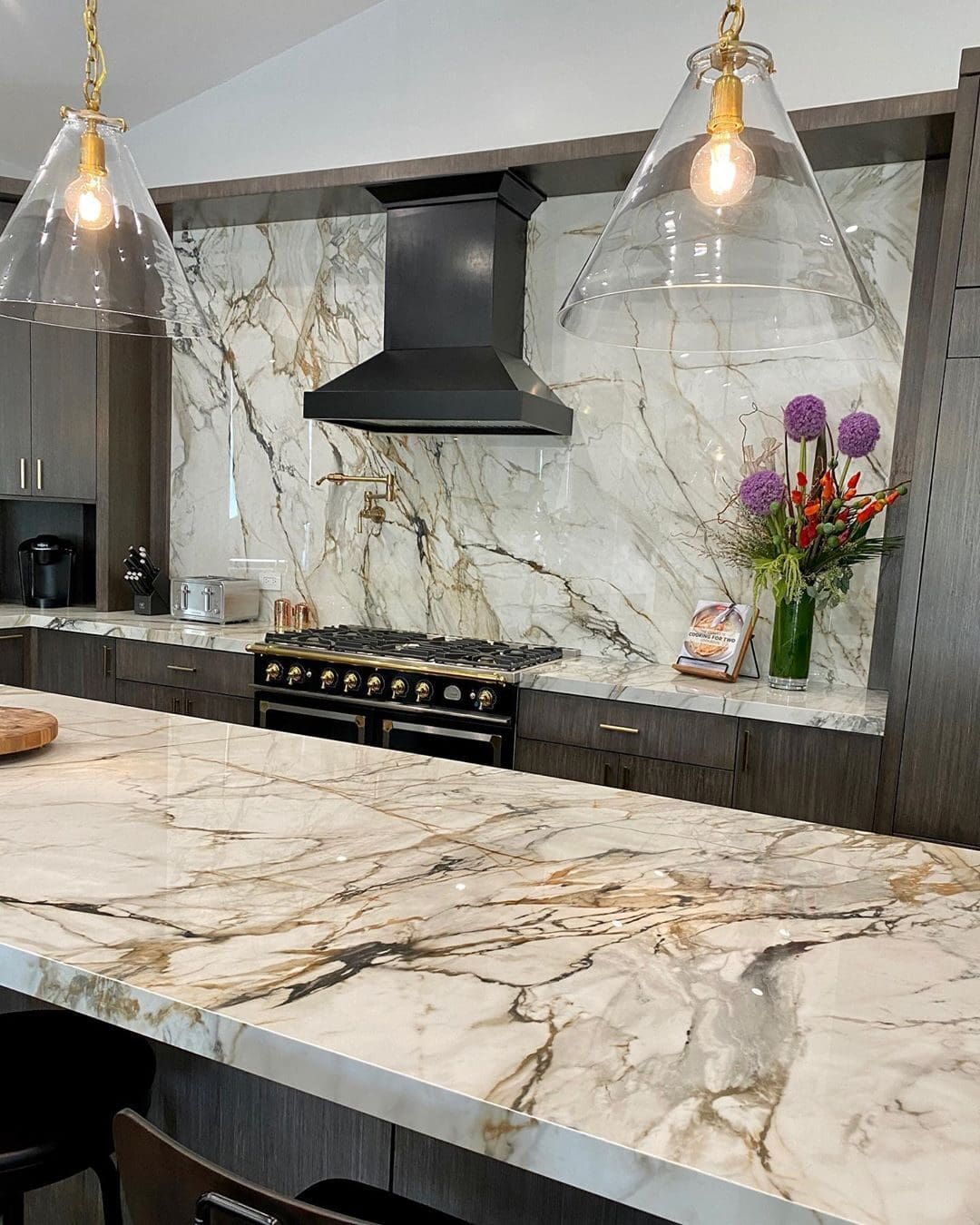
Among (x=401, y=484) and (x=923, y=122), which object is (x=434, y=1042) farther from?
(x=401, y=484)

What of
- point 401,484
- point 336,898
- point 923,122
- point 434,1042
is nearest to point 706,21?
point 923,122

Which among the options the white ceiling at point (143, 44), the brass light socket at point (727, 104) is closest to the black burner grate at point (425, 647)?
the brass light socket at point (727, 104)

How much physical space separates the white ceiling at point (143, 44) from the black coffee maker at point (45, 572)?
1.84 m

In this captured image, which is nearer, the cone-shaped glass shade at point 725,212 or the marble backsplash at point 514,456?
the cone-shaped glass shade at point 725,212

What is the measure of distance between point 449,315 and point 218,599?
1525 mm

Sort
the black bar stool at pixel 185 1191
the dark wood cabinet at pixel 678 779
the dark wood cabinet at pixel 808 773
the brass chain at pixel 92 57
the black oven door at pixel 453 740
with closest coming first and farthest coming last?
the black bar stool at pixel 185 1191, the brass chain at pixel 92 57, the dark wood cabinet at pixel 808 773, the dark wood cabinet at pixel 678 779, the black oven door at pixel 453 740

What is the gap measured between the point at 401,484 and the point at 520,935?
10.1 ft

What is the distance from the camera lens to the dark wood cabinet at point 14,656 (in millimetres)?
4191

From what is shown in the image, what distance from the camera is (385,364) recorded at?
3664 mm

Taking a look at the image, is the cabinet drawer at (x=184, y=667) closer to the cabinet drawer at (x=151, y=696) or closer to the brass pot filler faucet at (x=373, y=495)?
the cabinet drawer at (x=151, y=696)

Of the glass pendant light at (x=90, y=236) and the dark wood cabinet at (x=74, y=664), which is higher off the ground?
the glass pendant light at (x=90, y=236)

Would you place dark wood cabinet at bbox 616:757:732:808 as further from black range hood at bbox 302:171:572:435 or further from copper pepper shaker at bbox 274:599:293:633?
copper pepper shaker at bbox 274:599:293:633

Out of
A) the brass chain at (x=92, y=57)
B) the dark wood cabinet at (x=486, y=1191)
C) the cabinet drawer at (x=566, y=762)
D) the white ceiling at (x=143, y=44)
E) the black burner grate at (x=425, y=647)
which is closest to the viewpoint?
the dark wood cabinet at (x=486, y=1191)

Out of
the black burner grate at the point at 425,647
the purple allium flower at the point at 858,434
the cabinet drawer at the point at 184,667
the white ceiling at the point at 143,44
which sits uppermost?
the white ceiling at the point at 143,44
